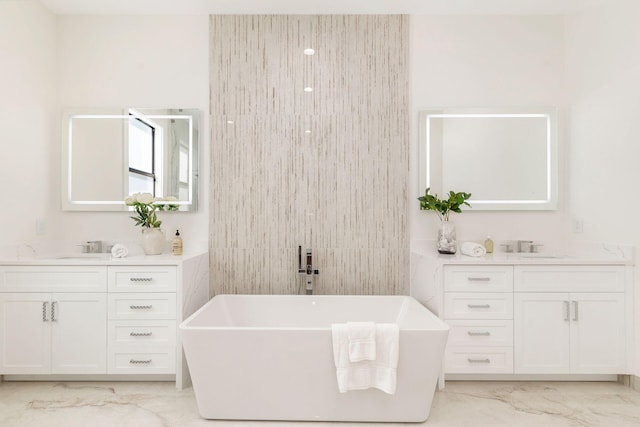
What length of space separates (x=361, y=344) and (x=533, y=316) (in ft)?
4.26

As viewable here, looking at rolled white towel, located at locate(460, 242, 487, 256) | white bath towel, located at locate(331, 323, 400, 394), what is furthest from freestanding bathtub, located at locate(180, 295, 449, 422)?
rolled white towel, located at locate(460, 242, 487, 256)

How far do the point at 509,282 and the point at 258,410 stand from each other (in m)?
1.72

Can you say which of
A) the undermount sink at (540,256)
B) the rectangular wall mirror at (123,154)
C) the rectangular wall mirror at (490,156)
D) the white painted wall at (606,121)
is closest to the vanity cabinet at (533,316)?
the white painted wall at (606,121)

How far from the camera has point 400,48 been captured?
2.97 metres

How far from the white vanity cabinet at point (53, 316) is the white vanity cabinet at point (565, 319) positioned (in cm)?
270

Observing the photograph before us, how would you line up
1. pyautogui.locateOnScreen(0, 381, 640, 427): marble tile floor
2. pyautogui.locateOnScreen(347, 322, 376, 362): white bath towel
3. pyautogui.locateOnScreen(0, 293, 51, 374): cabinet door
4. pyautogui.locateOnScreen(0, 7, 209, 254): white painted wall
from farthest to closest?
1. pyautogui.locateOnScreen(0, 7, 209, 254): white painted wall
2. pyautogui.locateOnScreen(0, 293, 51, 374): cabinet door
3. pyautogui.locateOnScreen(0, 381, 640, 427): marble tile floor
4. pyautogui.locateOnScreen(347, 322, 376, 362): white bath towel

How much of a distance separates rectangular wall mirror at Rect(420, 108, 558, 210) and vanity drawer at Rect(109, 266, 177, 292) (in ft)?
6.56

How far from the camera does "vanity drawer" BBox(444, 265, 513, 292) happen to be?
2.44 meters

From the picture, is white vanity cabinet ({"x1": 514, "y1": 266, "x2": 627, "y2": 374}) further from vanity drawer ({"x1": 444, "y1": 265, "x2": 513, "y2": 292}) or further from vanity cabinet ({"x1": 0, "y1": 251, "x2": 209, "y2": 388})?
vanity cabinet ({"x1": 0, "y1": 251, "x2": 209, "y2": 388})

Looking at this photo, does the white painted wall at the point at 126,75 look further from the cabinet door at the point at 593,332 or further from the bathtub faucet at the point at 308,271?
the cabinet door at the point at 593,332

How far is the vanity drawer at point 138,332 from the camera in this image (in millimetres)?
2424

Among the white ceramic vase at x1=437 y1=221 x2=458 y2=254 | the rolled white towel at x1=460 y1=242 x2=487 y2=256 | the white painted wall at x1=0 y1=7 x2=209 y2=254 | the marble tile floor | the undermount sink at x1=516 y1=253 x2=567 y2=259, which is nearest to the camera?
the marble tile floor

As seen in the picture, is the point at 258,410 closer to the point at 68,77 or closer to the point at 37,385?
the point at 37,385

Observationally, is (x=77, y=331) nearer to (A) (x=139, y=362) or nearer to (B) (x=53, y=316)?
(B) (x=53, y=316)
